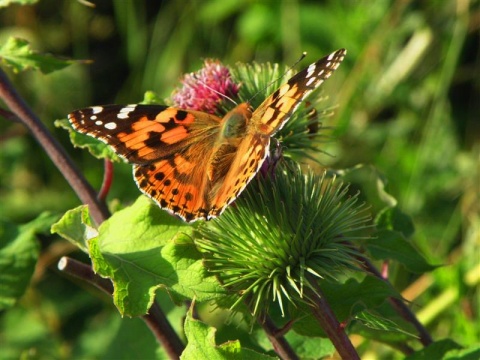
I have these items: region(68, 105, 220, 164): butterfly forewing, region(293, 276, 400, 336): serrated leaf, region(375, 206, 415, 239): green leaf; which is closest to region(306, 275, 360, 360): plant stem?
region(293, 276, 400, 336): serrated leaf

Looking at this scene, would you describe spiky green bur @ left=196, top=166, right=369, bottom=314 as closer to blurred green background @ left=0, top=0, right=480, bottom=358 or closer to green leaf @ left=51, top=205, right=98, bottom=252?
green leaf @ left=51, top=205, right=98, bottom=252

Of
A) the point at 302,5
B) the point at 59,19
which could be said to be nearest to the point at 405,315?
the point at 302,5

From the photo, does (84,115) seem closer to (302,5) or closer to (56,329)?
(56,329)

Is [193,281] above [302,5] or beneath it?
above

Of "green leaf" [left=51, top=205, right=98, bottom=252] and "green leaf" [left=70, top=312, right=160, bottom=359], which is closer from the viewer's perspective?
"green leaf" [left=51, top=205, right=98, bottom=252]

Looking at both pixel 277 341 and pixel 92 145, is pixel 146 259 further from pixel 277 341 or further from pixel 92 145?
pixel 92 145
